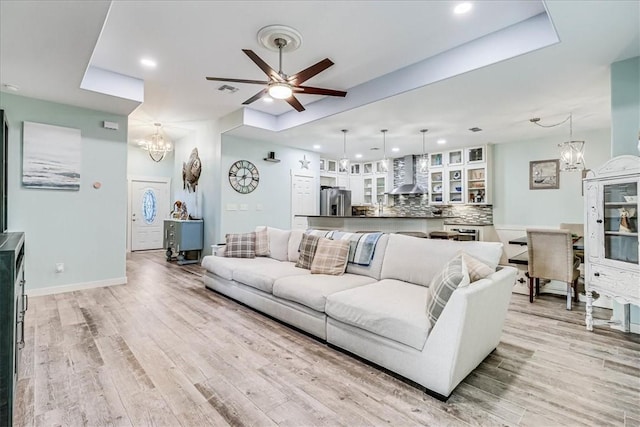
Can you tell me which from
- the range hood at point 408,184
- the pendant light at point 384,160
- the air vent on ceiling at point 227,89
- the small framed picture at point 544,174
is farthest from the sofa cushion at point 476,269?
the range hood at point 408,184

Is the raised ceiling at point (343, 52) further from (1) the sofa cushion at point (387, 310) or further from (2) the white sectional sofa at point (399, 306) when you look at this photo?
(1) the sofa cushion at point (387, 310)

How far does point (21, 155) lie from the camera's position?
3.92 meters

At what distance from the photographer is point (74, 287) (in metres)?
4.31

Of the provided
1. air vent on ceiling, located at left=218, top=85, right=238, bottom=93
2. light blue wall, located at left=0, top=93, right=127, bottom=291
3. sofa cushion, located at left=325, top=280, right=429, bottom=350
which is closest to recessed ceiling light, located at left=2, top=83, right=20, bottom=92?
light blue wall, located at left=0, top=93, right=127, bottom=291

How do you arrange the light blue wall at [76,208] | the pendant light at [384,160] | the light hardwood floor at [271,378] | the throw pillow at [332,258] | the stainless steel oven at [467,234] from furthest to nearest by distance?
the stainless steel oven at [467,234], the pendant light at [384,160], the light blue wall at [76,208], the throw pillow at [332,258], the light hardwood floor at [271,378]

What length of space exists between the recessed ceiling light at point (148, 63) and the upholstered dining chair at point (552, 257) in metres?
5.07

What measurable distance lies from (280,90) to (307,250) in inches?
70.1

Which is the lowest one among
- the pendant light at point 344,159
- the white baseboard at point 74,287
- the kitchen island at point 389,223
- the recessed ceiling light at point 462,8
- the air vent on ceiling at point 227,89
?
the white baseboard at point 74,287

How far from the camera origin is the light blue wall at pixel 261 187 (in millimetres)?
6066

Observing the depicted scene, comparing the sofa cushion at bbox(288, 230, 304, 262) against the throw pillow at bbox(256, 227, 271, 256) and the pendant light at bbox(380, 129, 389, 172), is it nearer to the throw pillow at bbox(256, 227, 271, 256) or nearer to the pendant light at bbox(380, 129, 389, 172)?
the throw pillow at bbox(256, 227, 271, 256)

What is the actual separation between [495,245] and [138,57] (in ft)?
13.9

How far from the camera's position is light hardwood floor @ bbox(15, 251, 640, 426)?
1.73 m

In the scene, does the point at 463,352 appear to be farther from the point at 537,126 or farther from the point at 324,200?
the point at 324,200

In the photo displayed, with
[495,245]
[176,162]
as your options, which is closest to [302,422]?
[495,245]
